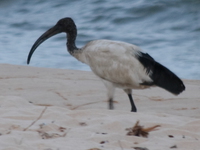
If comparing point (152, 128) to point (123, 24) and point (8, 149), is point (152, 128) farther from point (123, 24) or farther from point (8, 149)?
point (123, 24)

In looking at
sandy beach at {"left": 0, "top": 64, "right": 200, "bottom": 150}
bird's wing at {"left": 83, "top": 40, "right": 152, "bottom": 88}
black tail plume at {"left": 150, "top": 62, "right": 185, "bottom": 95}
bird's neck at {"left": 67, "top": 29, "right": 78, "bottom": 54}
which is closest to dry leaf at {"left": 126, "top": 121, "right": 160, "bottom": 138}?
sandy beach at {"left": 0, "top": 64, "right": 200, "bottom": 150}

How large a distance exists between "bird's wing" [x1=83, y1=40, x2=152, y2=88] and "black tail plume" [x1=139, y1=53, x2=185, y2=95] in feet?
0.20

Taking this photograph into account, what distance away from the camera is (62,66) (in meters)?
12.7

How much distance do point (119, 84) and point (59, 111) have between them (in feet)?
6.00

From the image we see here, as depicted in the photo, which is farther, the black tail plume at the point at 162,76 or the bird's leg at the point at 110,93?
the bird's leg at the point at 110,93

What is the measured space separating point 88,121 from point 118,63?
2.06 m

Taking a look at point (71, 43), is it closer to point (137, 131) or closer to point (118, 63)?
point (118, 63)

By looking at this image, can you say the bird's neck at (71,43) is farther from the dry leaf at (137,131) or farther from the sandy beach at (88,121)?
the dry leaf at (137,131)

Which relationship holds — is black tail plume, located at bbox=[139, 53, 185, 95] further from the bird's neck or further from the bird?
the bird's neck

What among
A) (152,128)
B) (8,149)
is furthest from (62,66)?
(8,149)

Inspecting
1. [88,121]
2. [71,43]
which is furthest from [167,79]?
[88,121]

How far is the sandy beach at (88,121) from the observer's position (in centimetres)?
476

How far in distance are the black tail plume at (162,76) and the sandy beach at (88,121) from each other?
19.4 inches

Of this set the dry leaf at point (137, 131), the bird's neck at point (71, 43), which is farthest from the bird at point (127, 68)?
the dry leaf at point (137, 131)
